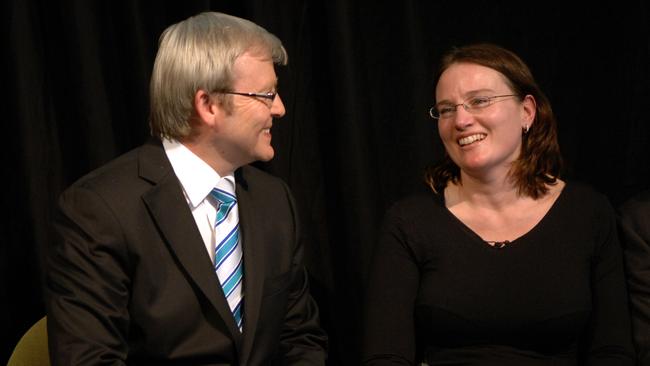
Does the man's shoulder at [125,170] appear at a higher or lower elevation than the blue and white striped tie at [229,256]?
higher

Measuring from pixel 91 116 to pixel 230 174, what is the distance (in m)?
0.60

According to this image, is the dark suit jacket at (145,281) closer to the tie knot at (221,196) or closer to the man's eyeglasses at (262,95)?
the tie knot at (221,196)

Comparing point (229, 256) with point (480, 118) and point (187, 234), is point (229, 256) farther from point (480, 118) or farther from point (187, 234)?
point (480, 118)

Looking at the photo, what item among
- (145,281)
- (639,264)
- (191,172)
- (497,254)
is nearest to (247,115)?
(191,172)

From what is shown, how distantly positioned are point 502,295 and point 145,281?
3.20 feet

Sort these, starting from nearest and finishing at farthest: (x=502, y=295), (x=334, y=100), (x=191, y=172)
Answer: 1. (x=191, y=172)
2. (x=502, y=295)
3. (x=334, y=100)

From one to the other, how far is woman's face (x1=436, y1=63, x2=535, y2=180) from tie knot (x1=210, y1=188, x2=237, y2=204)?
0.67m

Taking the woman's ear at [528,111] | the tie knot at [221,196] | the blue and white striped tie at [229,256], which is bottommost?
the blue and white striped tie at [229,256]

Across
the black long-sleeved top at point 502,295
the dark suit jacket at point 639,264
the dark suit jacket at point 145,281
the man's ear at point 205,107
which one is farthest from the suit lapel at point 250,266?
the dark suit jacket at point 639,264

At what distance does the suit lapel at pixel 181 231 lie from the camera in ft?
7.25

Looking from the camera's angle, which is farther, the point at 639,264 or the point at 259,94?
the point at 639,264

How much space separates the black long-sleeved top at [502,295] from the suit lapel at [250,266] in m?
0.38

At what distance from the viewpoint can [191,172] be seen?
7.60ft

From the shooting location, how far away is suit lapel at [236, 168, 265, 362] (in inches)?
90.8
